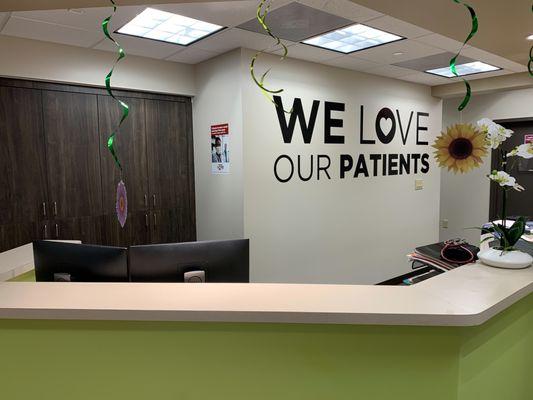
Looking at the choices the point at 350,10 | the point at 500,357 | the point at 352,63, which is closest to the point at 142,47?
the point at 350,10

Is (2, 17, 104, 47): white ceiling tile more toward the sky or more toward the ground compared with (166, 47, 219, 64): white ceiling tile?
more toward the sky

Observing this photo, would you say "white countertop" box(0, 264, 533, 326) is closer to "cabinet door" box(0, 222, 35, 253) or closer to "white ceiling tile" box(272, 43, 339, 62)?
"cabinet door" box(0, 222, 35, 253)

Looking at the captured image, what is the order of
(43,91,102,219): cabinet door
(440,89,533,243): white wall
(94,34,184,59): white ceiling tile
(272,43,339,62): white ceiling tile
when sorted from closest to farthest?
1. (94,34,184,59): white ceiling tile
2. (43,91,102,219): cabinet door
3. (272,43,339,62): white ceiling tile
4. (440,89,533,243): white wall

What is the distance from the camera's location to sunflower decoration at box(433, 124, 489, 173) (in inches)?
57.4

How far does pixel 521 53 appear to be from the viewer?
2.67m

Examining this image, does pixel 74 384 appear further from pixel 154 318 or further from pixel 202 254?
pixel 202 254

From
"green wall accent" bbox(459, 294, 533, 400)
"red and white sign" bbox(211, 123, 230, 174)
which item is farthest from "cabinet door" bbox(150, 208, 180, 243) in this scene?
"green wall accent" bbox(459, 294, 533, 400)

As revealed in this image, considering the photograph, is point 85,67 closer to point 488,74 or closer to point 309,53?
point 309,53

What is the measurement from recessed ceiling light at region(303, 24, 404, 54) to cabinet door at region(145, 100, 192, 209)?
57.4 inches

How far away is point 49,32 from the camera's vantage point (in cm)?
284

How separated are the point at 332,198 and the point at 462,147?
2.60m

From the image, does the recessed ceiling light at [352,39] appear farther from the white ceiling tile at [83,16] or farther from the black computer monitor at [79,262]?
the black computer monitor at [79,262]

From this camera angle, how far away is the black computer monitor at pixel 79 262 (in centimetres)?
155

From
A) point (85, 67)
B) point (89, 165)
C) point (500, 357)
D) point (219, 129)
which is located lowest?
point (500, 357)
